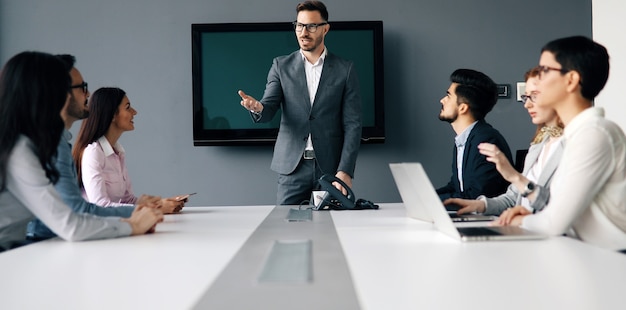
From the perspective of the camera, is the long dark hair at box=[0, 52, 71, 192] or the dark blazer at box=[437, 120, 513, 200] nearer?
the long dark hair at box=[0, 52, 71, 192]

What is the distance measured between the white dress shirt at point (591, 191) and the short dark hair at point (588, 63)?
21cm

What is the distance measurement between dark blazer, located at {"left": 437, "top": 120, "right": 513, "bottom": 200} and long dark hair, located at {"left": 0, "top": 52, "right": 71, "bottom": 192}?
180 cm

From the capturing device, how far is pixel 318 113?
3387 mm

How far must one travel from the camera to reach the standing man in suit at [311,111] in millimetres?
3295

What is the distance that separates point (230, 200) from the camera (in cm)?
472

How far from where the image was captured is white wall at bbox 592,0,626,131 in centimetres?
392

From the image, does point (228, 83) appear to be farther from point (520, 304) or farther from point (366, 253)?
point (520, 304)

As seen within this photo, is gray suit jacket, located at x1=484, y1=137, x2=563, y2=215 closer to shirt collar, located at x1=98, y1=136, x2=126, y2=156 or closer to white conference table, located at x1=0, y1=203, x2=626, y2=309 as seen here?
white conference table, located at x1=0, y1=203, x2=626, y2=309

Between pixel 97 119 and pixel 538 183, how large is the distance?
1945 mm

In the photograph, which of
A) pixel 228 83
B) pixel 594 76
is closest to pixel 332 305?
pixel 594 76

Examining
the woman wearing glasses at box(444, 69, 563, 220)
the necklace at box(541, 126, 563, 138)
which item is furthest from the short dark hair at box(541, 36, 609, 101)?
the necklace at box(541, 126, 563, 138)

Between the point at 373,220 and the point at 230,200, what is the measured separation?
265cm

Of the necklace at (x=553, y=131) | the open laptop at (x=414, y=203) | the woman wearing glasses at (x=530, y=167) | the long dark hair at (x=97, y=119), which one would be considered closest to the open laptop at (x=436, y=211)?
the open laptop at (x=414, y=203)

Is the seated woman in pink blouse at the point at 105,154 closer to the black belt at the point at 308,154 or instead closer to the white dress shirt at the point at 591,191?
the black belt at the point at 308,154
